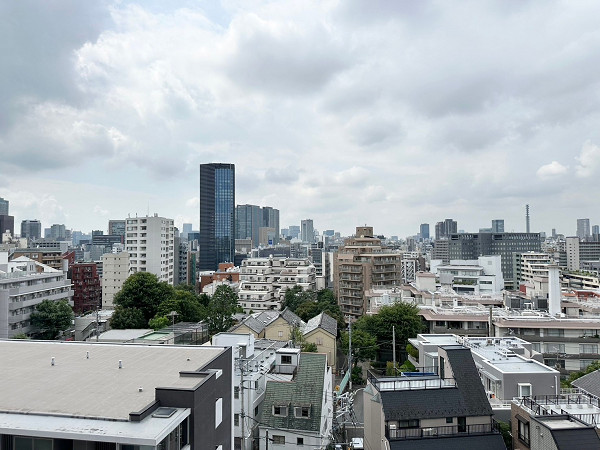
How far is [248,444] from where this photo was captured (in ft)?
50.5

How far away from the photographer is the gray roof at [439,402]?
12.8m

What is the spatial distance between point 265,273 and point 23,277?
2946cm

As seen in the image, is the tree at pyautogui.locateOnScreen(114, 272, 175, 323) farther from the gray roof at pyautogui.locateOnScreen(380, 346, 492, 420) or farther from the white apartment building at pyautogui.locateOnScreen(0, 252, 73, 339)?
the gray roof at pyautogui.locateOnScreen(380, 346, 492, 420)

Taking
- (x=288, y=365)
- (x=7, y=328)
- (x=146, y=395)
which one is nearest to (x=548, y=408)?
(x=288, y=365)

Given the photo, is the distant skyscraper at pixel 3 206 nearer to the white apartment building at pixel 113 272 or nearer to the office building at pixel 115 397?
the white apartment building at pixel 113 272

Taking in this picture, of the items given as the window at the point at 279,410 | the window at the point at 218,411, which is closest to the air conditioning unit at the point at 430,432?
the window at the point at 279,410

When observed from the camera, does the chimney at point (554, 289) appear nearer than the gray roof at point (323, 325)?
No

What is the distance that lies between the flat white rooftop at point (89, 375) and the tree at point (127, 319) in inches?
806

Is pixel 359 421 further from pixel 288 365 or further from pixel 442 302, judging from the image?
pixel 442 302

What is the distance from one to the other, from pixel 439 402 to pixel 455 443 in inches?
45.5

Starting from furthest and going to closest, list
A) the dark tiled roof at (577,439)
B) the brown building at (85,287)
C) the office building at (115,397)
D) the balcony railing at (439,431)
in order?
the brown building at (85,287) < the balcony railing at (439,431) < the dark tiled roof at (577,439) < the office building at (115,397)

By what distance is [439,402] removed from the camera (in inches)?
515

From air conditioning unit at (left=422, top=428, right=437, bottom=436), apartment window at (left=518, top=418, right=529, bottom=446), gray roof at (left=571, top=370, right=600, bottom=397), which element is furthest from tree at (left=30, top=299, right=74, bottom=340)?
gray roof at (left=571, top=370, right=600, bottom=397)

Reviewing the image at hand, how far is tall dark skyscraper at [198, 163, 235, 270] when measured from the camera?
123188 mm
